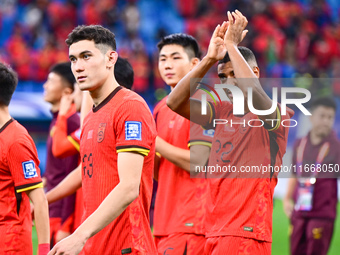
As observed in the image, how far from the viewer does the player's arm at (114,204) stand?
313cm

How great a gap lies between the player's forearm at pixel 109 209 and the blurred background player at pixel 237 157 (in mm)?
1080

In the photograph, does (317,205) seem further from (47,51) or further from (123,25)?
(123,25)

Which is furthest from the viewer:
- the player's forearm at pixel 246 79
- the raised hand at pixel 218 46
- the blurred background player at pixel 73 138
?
the blurred background player at pixel 73 138

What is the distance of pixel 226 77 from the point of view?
14.5 feet

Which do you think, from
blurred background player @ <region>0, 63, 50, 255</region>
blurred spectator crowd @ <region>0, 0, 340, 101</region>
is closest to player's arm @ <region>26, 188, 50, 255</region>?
blurred background player @ <region>0, 63, 50, 255</region>

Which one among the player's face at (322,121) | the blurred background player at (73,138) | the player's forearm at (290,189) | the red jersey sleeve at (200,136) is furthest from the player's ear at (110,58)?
the player's forearm at (290,189)

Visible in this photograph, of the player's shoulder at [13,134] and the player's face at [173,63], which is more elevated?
the player's face at [173,63]

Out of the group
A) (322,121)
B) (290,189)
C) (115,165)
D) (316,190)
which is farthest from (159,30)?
(115,165)

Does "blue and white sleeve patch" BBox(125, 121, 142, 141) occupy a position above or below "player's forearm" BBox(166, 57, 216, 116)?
below

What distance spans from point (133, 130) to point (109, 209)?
1.60 feet

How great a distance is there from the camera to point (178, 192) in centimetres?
522

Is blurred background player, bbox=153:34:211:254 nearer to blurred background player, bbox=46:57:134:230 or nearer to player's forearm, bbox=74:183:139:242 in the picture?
blurred background player, bbox=46:57:134:230

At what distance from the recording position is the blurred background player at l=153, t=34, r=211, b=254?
5.06 m

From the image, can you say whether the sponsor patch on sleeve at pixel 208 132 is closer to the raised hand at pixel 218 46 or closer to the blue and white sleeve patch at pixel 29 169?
the raised hand at pixel 218 46
